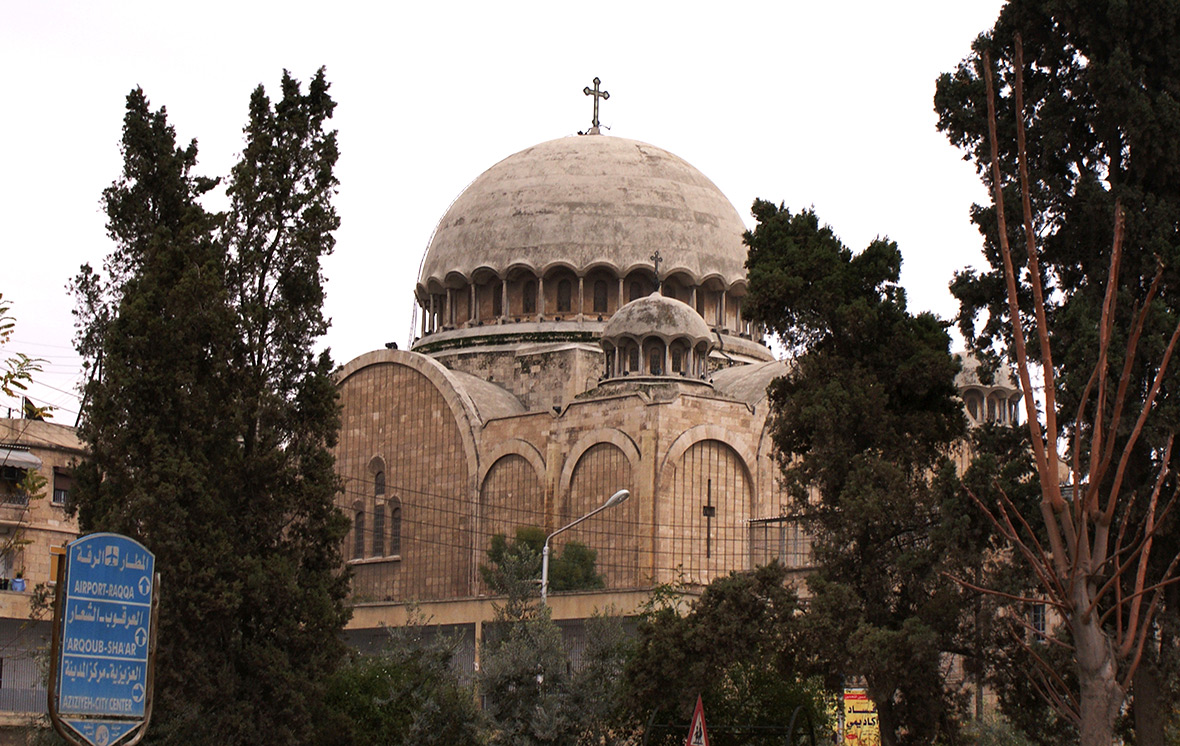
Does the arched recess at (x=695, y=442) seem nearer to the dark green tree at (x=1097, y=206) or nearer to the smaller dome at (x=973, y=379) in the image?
the smaller dome at (x=973, y=379)

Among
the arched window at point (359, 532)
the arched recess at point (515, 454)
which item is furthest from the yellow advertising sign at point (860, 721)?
the arched window at point (359, 532)

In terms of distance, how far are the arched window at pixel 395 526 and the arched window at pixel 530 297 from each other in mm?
6167

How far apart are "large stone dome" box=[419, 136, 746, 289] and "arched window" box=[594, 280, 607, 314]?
2.42ft

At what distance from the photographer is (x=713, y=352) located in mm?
39875

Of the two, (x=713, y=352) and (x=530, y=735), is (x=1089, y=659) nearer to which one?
(x=530, y=735)

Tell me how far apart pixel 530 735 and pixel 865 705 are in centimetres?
931

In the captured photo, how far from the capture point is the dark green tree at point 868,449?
16.1m

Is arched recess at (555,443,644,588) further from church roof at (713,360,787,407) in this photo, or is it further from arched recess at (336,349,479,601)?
church roof at (713,360,787,407)

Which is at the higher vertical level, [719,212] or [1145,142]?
[719,212]

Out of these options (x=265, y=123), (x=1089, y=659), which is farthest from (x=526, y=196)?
(x=1089, y=659)

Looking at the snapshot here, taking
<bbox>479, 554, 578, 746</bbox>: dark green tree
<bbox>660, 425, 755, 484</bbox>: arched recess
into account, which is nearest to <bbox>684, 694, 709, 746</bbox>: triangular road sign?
<bbox>479, 554, 578, 746</bbox>: dark green tree

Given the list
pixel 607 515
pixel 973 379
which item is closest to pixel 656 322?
pixel 607 515

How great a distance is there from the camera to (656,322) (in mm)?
34719

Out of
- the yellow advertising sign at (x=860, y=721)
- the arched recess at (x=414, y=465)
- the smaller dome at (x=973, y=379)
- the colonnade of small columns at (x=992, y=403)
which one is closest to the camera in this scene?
the yellow advertising sign at (x=860, y=721)
